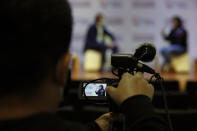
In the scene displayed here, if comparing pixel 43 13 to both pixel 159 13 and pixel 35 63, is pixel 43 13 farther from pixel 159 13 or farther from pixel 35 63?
pixel 159 13

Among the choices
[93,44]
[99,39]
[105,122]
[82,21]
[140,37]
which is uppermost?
[82,21]

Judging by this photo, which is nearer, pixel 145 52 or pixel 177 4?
pixel 145 52

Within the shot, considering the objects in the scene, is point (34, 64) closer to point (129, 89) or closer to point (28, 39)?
point (28, 39)

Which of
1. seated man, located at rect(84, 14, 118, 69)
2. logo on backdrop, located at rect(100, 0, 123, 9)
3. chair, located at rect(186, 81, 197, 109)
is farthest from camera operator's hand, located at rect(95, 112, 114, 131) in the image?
logo on backdrop, located at rect(100, 0, 123, 9)

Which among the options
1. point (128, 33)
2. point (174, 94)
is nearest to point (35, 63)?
point (174, 94)

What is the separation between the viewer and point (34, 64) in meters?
0.50

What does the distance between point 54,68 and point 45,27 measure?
0.26 ft

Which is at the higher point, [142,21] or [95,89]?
[142,21]

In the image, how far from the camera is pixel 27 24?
0.49 meters

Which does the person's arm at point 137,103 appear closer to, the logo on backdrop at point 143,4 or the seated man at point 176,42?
the seated man at point 176,42

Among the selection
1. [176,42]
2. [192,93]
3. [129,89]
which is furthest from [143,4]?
[129,89]

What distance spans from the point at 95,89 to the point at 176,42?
16.9ft

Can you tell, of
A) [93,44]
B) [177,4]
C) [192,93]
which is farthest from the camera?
[177,4]

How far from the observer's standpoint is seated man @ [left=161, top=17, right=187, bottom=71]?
5.63 m
